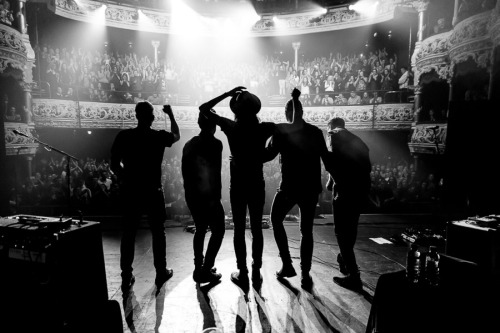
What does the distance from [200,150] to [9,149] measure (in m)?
9.77

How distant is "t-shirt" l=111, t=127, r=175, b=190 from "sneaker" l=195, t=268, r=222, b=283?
107cm

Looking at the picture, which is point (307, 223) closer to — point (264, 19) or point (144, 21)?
point (264, 19)

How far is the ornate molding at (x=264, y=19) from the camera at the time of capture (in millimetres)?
12688

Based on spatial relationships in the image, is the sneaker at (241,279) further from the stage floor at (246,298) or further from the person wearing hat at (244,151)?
the person wearing hat at (244,151)

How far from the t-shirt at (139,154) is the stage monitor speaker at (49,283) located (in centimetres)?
80

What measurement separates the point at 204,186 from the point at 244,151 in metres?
0.58

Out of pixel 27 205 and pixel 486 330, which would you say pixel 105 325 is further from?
pixel 27 205

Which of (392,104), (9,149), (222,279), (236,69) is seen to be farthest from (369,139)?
(9,149)

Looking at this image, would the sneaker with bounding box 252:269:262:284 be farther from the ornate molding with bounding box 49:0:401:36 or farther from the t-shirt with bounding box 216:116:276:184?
the ornate molding with bounding box 49:0:401:36

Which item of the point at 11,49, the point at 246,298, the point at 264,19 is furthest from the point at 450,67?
the point at 11,49

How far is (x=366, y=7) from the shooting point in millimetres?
13688

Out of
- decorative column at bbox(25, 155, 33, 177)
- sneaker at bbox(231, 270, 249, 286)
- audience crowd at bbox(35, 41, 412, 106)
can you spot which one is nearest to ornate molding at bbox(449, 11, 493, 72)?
audience crowd at bbox(35, 41, 412, 106)

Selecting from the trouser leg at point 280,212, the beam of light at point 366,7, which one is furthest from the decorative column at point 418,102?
the trouser leg at point 280,212

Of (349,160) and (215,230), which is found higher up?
(349,160)
